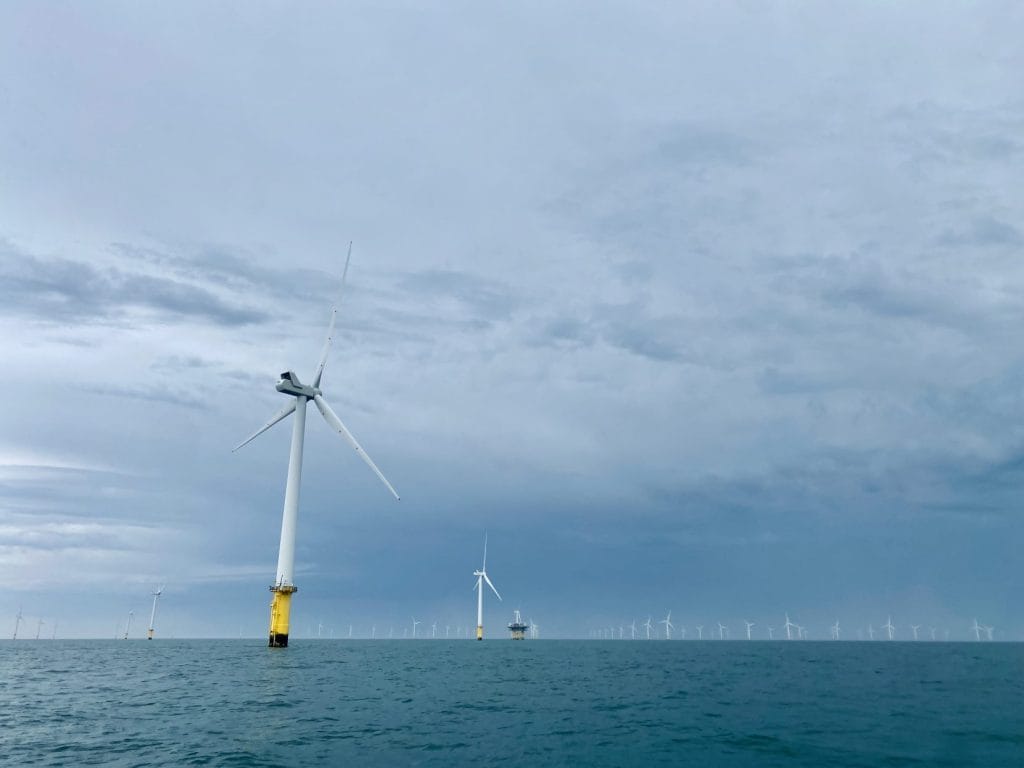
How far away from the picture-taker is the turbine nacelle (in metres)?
134

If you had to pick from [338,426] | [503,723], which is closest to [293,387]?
[338,426]

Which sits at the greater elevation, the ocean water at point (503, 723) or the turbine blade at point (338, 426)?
the turbine blade at point (338, 426)

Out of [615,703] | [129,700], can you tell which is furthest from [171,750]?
[615,703]

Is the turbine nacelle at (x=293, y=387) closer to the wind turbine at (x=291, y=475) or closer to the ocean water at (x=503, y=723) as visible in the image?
the wind turbine at (x=291, y=475)

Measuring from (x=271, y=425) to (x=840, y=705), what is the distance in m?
107

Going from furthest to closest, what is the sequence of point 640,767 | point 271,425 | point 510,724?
point 271,425
point 510,724
point 640,767

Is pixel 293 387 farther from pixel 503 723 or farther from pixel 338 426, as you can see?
pixel 503 723

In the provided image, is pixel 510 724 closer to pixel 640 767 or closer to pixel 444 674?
pixel 640 767

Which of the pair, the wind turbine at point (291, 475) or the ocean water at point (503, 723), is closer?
the ocean water at point (503, 723)

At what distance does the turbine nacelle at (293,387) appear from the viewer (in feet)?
441

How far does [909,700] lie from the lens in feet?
202

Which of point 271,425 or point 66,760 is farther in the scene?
point 271,425

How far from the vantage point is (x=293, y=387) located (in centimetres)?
13475

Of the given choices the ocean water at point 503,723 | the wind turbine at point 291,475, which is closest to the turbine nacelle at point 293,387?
the wind turbine at point 291,475
